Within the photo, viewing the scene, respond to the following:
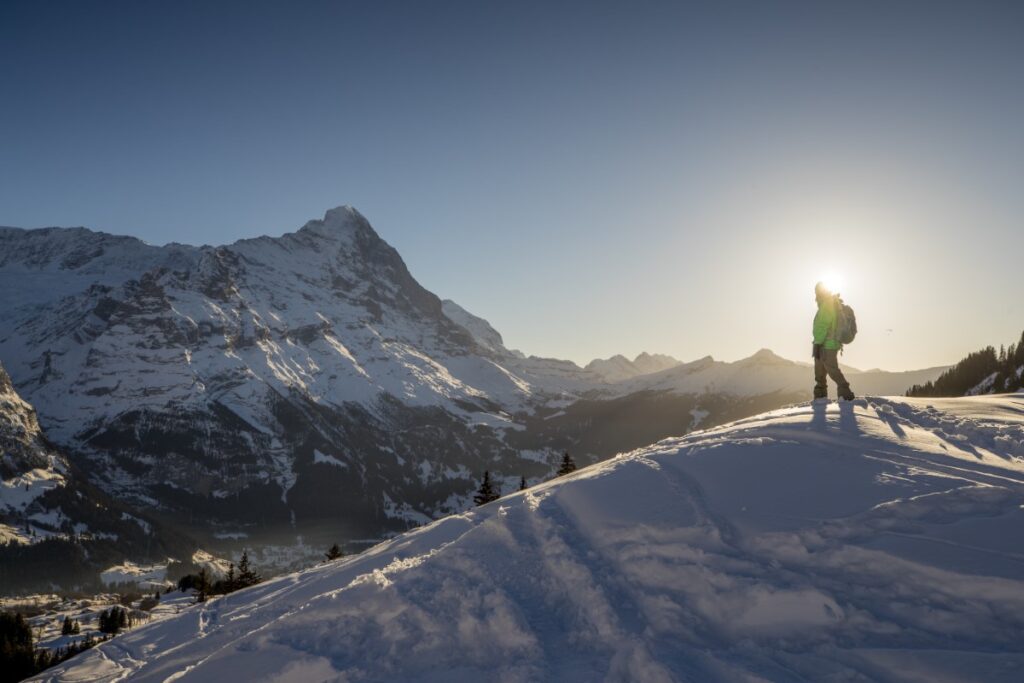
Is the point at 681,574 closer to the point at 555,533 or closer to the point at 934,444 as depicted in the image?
the point at 555,533

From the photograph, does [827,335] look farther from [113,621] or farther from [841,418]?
[113,621]

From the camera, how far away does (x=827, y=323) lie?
22.5 meters

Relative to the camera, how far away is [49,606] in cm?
18575

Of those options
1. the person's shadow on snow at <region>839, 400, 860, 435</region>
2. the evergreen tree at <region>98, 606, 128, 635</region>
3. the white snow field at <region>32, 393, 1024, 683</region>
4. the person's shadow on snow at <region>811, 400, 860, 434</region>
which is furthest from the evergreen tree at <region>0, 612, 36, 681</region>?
the person's shadow on snow at <region>839, 400, 860, 435</region>

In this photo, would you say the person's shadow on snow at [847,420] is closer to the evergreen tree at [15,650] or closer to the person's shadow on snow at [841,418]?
the person's shadow on snow at [841,418]

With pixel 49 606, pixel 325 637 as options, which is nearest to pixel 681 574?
pixel 325 637

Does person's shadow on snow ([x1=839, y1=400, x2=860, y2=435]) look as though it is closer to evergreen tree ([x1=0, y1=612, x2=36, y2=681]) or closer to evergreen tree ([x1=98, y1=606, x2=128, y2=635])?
evergreen tree ([x1=0, y1=612, x2=36, y2=681])

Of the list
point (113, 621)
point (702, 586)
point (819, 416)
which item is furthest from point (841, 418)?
point (113, 621)

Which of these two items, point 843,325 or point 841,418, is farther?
point 843,325

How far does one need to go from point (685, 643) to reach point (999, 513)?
18.4 feet

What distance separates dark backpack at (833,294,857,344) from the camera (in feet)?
73.6

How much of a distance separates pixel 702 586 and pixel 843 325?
54.9 feet

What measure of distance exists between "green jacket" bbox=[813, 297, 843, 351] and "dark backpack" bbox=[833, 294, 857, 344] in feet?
0.47

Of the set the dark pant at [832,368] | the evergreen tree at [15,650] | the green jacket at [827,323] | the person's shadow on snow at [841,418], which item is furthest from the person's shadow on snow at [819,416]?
the evergreen tree at [15,650]
